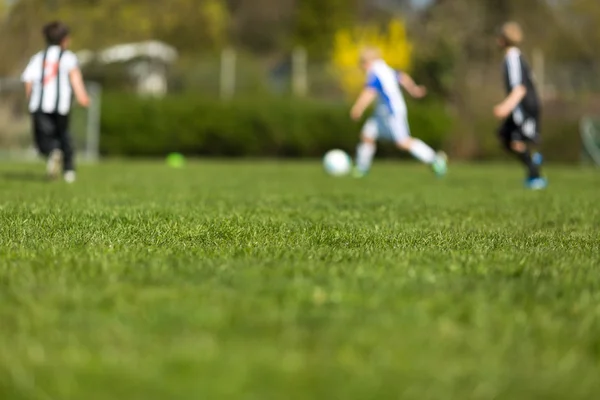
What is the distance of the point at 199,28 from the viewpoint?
171 feet

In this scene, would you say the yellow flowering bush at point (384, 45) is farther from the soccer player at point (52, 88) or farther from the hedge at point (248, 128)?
the soccer player at point (52, 88)

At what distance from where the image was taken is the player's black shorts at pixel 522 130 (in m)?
11.3

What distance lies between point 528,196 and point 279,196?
2.97 m

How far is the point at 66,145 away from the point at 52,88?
80cm

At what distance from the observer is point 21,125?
25.0 m

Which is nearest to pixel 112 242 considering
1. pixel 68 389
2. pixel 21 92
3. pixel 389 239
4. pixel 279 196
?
pixel 389 239

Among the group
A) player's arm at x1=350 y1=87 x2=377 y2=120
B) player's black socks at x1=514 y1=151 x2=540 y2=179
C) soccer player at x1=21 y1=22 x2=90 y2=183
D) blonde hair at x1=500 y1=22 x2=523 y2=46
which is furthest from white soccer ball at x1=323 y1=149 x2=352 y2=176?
soccer player at x1=21 y1=22 x2=90 y2=183

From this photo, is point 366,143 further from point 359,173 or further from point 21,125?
point 21,125

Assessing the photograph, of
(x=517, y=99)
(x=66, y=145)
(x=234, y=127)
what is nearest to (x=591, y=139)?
(x=234, y=127)

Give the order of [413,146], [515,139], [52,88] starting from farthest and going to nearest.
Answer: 1. [413,146]
2. [515,139]
3. [52,88]

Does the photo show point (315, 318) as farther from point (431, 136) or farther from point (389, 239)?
point (431, 136)

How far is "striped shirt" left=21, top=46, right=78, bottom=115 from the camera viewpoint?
36.5 ft

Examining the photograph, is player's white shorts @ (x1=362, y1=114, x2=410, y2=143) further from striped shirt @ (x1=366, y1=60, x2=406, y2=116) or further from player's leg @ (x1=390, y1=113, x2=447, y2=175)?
striped shirt @ (x1=366, y1=60, x2=406, y2=116)

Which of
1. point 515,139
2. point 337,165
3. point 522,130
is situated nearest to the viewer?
point 522,130
